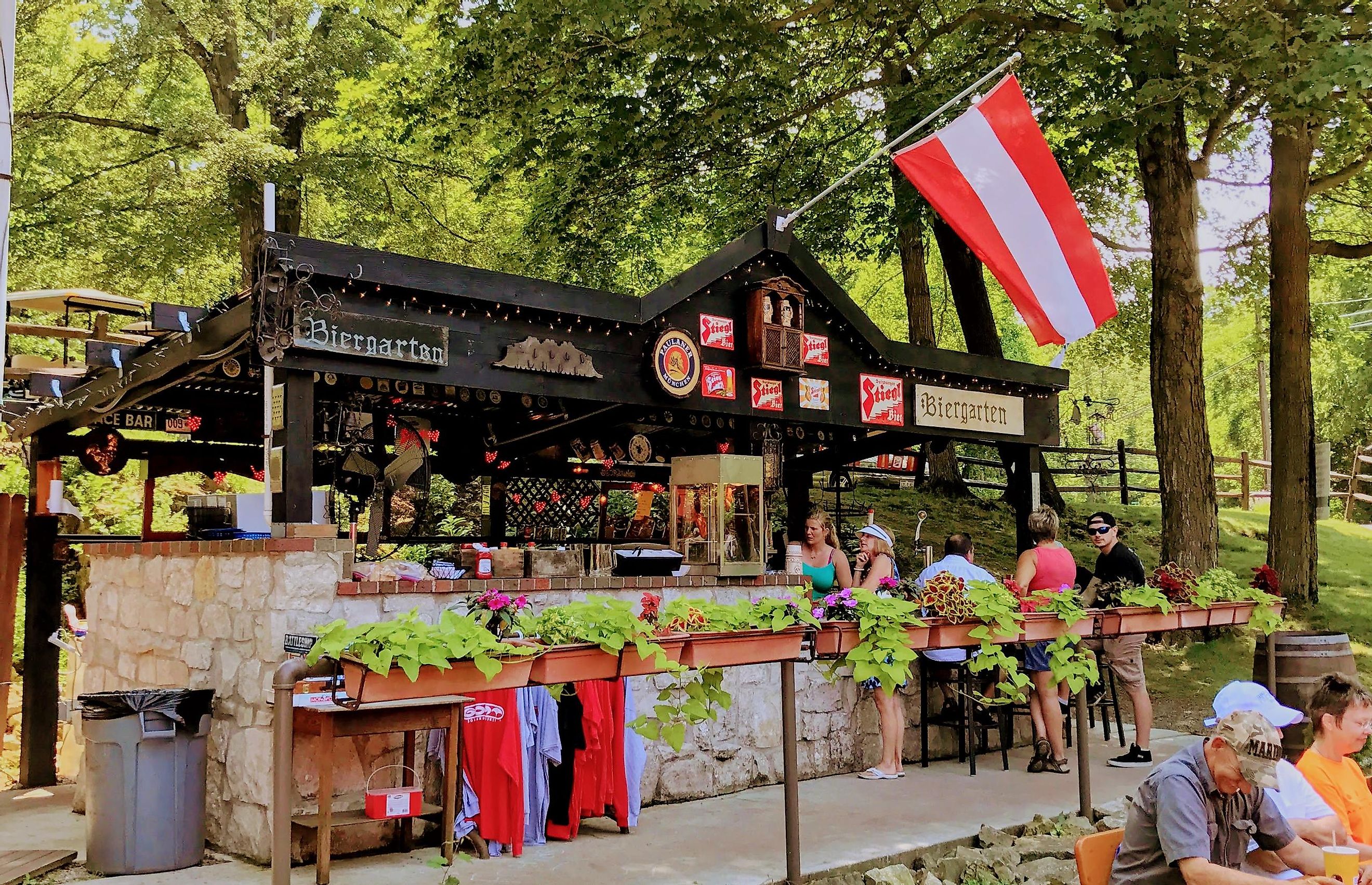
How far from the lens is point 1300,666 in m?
8.12

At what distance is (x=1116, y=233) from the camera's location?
18844mm

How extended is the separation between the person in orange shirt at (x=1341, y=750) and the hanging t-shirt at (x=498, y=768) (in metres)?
3.47

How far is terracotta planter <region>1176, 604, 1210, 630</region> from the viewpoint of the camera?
7.61m

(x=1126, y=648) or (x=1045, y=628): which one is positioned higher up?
(x=1045, y=628)

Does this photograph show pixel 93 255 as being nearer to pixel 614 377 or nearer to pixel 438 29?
pixel 438 29

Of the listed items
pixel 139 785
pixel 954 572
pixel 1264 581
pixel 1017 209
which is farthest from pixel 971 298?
pixel 139 785

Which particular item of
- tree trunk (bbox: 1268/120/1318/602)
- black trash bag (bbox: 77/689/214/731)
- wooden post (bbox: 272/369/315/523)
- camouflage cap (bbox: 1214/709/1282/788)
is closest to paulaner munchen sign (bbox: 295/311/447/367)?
wooden post (bbox: 272/369/315/523)

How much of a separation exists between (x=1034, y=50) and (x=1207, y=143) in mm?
3312

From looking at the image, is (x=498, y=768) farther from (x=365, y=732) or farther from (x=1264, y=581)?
(x=1264, y=581)

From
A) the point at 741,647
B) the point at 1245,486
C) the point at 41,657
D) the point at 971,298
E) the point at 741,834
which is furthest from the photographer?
the point at 1245,486

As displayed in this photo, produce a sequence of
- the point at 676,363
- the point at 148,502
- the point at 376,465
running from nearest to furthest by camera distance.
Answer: the point at 676,363
the point at 376,465
the point at 148,502

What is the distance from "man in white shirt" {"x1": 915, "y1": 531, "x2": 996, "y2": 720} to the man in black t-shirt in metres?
0.89

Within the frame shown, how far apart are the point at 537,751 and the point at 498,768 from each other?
25 cm

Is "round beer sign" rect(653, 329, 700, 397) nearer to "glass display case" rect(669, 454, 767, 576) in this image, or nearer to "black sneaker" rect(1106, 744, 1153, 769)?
"glass display case" rect(669, 454, 767, 576)
